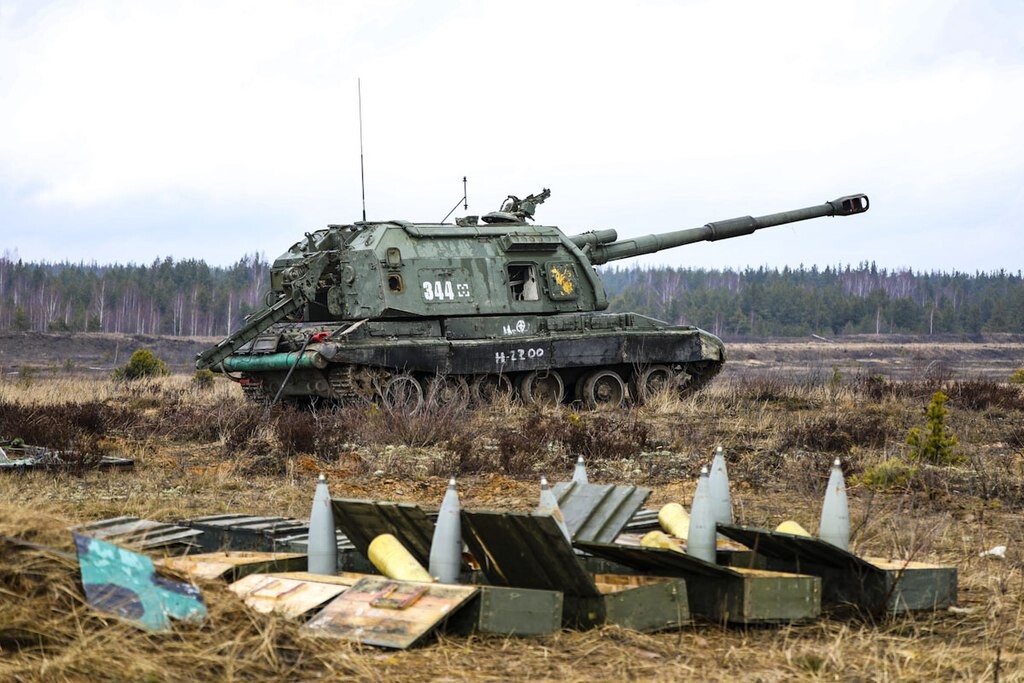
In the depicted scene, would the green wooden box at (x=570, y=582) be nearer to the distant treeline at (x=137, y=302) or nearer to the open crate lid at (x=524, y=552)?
the open crate lid at (x=524, y=552)

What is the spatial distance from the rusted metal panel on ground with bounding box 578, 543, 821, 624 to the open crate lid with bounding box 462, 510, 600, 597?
29cm

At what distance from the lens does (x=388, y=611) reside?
20.9ft

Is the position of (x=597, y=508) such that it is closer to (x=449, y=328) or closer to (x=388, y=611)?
(x=388, y=611)

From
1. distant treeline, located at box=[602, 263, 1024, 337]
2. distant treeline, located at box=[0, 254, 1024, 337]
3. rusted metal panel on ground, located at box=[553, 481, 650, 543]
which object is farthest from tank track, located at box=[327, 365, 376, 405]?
distant treeline, located at box=[602, 263, 1024, 337]

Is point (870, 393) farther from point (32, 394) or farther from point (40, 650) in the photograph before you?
point (40, 650)

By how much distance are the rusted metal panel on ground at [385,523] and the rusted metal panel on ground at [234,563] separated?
0.34 meters

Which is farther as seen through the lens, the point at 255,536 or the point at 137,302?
the point at 137,302

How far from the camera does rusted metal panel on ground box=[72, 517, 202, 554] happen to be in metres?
6.71

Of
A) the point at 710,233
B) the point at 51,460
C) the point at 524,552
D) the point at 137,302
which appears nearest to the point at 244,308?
the point at 137,302

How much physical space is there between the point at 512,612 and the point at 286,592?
1.11 metres

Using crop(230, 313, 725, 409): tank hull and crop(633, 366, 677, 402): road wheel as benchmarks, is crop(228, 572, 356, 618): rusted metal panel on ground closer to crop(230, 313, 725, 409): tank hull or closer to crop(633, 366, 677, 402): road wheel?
crop(230, 313, 725, 409): tank hull

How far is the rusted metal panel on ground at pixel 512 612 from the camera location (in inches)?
253

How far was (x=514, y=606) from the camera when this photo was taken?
644cm

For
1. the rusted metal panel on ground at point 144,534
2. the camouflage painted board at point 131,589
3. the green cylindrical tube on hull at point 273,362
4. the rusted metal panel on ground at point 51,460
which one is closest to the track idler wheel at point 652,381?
the green cylindrical tube on hull at point 273,362
